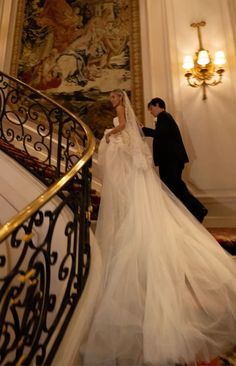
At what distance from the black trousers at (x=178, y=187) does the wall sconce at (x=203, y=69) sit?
6.57 feet

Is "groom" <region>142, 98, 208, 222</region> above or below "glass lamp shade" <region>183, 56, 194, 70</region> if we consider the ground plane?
below

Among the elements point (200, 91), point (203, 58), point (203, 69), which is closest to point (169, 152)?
point (200, 91)

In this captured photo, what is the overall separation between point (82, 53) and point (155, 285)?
5.53 m

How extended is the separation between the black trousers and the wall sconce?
78.9 inches

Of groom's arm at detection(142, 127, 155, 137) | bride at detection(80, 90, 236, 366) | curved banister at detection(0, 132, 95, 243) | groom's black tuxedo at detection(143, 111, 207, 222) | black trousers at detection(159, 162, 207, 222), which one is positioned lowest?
bride at detection(80, 90, 236, 366)

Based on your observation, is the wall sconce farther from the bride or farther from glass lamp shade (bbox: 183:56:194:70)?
the bride

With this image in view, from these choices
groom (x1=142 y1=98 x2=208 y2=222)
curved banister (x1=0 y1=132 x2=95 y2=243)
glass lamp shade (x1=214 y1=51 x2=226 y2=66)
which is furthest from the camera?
glass lamp shade (x1=214 y1=51 x2=226 y2=66)

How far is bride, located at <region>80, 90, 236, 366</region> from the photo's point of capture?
1.66 m

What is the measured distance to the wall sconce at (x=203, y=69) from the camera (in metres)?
5.10

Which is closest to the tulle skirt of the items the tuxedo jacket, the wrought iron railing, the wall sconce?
the wrought iron railing

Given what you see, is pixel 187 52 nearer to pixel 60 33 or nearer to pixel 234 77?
Answer: pixel 234 77

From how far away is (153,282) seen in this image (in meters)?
2.03

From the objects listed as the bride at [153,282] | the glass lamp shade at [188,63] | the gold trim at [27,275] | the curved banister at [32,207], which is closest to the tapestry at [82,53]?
the glass lamp shade at [188,63]

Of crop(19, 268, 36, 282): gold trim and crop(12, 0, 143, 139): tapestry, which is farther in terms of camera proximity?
crop(12, 0, 143, 139): tapestry
